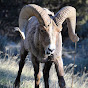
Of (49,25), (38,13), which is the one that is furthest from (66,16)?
(38,13)

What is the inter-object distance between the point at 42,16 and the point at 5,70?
11.7ft

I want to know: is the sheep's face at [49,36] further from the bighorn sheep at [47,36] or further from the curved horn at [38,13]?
the curved horn at [38,13]

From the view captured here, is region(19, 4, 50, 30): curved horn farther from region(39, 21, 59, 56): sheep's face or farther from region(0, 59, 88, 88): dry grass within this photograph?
region(0, 59, 88, 88): dry grass

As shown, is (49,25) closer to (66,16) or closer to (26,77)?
(66,16)

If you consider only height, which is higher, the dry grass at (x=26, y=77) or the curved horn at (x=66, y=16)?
the curved horn at (x=66, y=16)

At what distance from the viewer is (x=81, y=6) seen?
14.5 m

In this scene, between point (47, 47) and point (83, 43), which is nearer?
point (47, 47)

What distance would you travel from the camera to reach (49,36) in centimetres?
366

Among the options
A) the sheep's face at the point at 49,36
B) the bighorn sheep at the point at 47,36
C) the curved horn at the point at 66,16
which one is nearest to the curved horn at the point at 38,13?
the bighorn sheep at the point at 47,36

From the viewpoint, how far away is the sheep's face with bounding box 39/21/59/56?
3.59 m

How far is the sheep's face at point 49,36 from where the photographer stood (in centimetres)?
359

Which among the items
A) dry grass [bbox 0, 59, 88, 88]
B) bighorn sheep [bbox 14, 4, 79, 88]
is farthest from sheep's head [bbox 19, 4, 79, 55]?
dry grass [bbox 0, 59, 88, 88]

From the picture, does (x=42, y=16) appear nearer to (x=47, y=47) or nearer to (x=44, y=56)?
(x=47, y=47)

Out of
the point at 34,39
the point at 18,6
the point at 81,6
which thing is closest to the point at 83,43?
A: the point at 81,6
